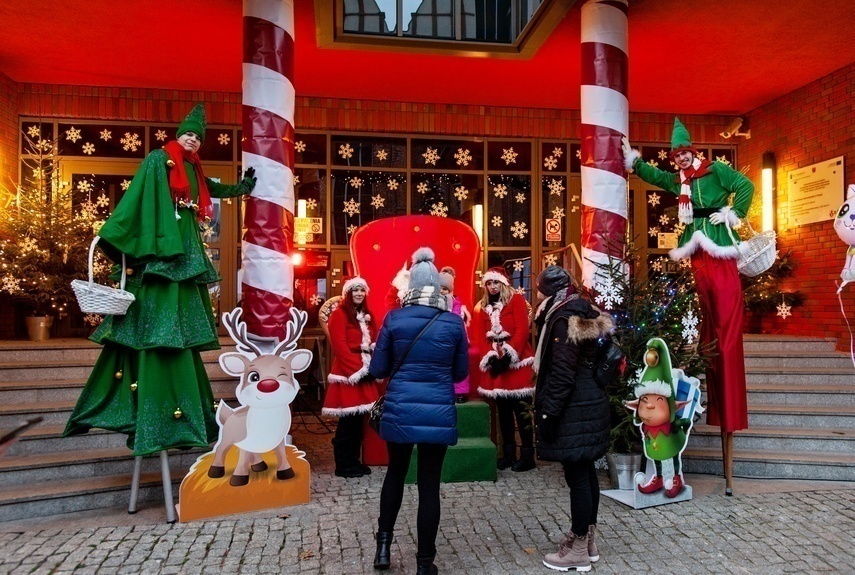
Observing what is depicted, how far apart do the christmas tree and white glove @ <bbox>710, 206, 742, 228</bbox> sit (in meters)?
6.73

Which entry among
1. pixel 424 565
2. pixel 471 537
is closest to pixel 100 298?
pixel 424 565

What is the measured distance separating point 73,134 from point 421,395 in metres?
7.15

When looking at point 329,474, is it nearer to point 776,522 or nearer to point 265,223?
point 265,223

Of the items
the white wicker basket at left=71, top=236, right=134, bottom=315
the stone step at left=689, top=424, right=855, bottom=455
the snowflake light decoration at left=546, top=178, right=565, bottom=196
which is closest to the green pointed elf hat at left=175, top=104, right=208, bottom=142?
the white wicker basket at left=71, top=236, right=134, bottom=315

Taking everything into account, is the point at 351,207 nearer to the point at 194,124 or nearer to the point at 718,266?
the point at 194,124

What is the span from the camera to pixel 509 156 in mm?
9258

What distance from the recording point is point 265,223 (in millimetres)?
5297

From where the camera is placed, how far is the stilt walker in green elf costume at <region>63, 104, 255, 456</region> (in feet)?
14.3

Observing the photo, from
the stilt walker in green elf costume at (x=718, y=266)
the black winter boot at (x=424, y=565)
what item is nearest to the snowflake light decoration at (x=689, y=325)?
the stilt walker in green elf costume at (x=718, y=266)

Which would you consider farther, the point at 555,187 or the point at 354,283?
the point at 555,187

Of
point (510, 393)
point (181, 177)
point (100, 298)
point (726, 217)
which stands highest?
point (181, 177)

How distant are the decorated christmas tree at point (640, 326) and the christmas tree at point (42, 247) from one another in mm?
5962

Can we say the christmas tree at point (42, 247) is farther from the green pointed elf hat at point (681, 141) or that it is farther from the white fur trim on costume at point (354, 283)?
the green pointed elf hat at point (681, 141)

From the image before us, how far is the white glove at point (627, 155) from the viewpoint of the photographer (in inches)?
228
